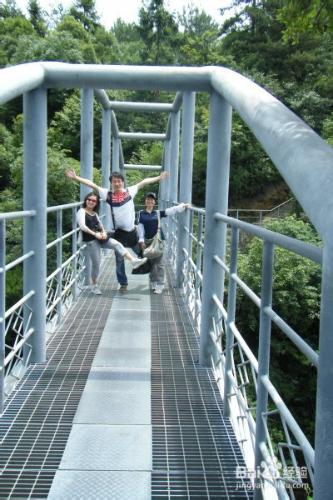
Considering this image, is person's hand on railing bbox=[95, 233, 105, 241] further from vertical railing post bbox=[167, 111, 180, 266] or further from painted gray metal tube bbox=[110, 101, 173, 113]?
painted gray metal tube bbox=[110, 101, 173, 113]

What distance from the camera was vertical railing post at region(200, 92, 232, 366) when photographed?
360 cm

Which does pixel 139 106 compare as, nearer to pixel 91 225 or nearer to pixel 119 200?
pixel 119 200

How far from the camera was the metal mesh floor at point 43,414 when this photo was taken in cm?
243

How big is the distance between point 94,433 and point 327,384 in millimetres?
1805

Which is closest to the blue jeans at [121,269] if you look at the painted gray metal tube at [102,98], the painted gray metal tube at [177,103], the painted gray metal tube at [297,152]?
the painted gray metal tube at [102,98]

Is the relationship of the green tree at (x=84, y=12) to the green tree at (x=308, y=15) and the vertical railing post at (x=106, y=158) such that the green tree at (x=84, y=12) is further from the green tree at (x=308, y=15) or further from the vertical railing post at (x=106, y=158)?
the green tree at (x=308, y=15)

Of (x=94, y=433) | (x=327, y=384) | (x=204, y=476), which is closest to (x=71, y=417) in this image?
(x=94, y=433)

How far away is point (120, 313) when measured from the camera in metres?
5.62

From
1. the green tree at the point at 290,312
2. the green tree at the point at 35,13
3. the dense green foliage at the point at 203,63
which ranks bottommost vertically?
the green tree at the point at 290,312

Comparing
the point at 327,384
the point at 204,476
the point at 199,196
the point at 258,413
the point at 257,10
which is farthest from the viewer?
the point at 257,10

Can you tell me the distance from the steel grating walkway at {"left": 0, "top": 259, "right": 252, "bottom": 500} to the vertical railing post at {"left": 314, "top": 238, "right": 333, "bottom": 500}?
43.2 inches

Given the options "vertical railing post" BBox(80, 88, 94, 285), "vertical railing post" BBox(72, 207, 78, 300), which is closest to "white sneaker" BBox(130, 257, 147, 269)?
"vertical railing post" BBox(72, 207, 78, 300)

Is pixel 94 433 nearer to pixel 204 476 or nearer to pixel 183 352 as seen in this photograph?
pixel 204 476

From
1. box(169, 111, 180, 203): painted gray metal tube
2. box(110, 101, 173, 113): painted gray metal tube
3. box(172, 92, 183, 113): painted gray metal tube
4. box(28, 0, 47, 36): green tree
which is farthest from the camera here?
box(28, 0, 47, 36): green tree
